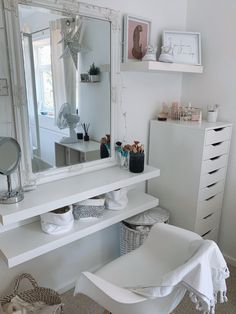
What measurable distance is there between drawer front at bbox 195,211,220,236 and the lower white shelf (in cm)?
58

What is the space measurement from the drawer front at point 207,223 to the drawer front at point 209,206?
0.04 metres

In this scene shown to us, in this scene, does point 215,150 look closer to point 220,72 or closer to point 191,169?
point 191,169

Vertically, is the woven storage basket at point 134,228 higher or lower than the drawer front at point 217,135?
lower

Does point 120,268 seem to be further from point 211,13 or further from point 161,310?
point 211,13

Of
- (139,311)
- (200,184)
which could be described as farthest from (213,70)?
(139,311)

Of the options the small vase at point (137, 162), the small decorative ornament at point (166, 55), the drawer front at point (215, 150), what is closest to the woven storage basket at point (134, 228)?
the small vase at point (137, 162)

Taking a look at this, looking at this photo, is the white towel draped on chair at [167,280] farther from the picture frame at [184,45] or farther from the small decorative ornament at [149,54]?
the picture frame at [184,45]

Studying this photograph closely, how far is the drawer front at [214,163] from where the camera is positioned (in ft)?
5.97

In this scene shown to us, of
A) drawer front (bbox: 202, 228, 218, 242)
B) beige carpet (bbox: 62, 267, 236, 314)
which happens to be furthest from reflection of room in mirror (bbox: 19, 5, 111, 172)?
drawer front (bbox: 202, 228, 218, 242)

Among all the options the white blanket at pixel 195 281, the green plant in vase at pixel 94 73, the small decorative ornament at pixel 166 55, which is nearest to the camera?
the white blanket at pixel 195 281

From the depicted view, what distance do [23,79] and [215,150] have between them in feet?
4.29

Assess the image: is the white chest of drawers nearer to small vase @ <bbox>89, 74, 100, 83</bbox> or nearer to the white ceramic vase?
small vase @ <bbox>89, 74, 100, 83</bbox>

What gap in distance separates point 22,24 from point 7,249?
108 centimetres

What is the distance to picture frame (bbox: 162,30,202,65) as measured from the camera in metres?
1.91
